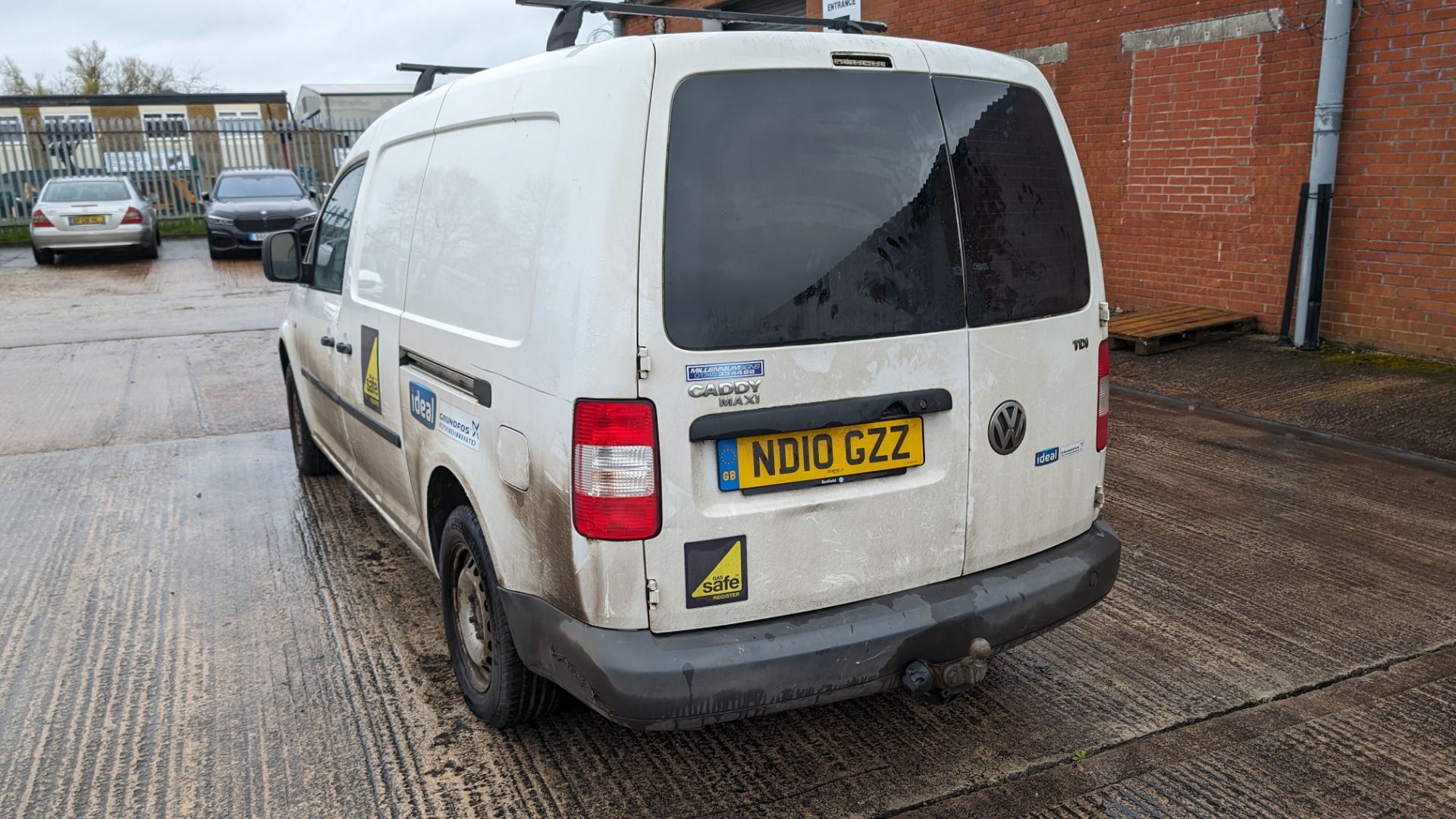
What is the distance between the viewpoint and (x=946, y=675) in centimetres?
282

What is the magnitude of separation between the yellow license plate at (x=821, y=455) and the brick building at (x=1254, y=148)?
266 inches

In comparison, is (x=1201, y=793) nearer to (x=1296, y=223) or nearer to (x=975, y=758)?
(x=975, y=758)

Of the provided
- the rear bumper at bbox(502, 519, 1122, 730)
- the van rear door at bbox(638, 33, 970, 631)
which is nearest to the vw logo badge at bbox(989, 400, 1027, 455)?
the van rear door at bbox(638, 33, 970, 631)

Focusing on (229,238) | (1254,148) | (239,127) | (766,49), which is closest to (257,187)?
(229,238)

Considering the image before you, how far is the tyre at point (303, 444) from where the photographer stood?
589 cm

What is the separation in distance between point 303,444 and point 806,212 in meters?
4.26

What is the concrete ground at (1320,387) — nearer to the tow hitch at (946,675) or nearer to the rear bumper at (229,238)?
the tow hitch at (946,675)

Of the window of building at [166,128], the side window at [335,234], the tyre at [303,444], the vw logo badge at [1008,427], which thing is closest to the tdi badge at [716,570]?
the vw logo badge at [1008,427]

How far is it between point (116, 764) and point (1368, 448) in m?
6.24

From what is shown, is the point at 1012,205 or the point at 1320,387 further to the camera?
the point at 1320,387

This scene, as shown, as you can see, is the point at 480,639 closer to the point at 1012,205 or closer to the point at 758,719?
the point at 758,719

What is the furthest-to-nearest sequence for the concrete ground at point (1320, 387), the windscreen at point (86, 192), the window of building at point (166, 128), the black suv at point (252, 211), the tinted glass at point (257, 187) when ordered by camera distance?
the window of building at point (166, 128) → the tinted glass at point (257, 187) → the windscreen at point (86, 192) → the black suv at point (252, 211) → the concrete ground at point (1320, 387)

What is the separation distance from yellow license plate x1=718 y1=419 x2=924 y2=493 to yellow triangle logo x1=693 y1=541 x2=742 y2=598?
158 millimetres

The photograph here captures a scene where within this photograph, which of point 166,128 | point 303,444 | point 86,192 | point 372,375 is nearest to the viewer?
point 372,375
